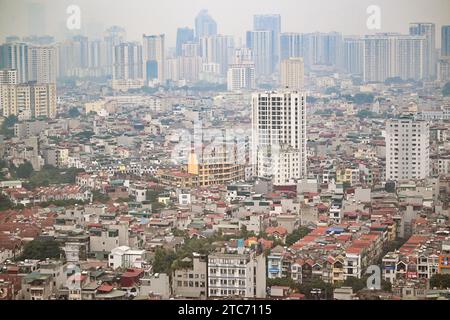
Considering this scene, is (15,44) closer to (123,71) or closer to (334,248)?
(123,71)

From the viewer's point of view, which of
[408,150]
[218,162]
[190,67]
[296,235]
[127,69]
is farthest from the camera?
[127,69]

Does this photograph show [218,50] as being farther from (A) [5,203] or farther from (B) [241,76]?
(A) [5,203]

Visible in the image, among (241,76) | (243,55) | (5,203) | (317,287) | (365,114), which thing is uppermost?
(243,55)

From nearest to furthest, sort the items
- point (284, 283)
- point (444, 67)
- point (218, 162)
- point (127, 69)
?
1. point (284, 283)
2. point (218, 162)
3. point (444, 67)
4. point (127, 69)

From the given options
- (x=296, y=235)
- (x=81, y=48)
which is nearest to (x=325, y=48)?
(x=81, y=48)

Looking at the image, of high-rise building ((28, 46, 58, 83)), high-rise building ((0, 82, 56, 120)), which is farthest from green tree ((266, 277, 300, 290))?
high-rise building ((28, 46, 58, 83))

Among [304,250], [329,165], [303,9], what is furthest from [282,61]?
[304,250]

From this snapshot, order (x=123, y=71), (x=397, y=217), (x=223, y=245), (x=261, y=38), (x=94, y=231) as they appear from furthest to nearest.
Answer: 1. (x=123, y=71)
2. (x=261, y=38)
3. (x=397, y=217)
4. (x=94, y=231)
5. (x=223, y=245)
